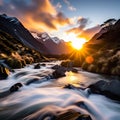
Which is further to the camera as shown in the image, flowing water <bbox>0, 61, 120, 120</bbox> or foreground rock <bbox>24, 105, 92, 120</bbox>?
flowing water <bbox>0, 61, 120, 120</bbox>

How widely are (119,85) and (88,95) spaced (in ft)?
9.49

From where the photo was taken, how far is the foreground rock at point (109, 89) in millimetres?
15611

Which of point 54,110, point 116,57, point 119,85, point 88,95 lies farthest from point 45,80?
point 116,57

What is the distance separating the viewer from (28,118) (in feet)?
34.3

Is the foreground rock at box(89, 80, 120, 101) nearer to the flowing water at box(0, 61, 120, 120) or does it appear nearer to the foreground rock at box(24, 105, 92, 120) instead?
the flowing water at box(0, 61, 120, 120)

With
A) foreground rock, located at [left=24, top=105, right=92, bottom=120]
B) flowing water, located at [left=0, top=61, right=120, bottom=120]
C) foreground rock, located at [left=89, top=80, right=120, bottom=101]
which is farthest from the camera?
foreground rock, located at [left=89, top=80, right=120, bottom=101]

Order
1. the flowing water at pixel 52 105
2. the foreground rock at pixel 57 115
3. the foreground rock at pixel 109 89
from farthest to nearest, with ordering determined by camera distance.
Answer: the foreground rock at pixel 109 89
the flowing water at pixel 52 105
the foreground rock at pixel 57 115

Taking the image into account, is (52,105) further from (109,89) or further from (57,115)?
(109,89)

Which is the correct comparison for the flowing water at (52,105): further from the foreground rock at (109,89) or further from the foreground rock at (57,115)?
the foreground rock at (109,89)

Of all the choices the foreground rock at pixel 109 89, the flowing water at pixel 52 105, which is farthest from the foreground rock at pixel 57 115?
the foreground rock at pixel 109 89

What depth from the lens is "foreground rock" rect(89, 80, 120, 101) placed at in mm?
15611

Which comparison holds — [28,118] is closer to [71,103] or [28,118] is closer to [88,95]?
[71,103]

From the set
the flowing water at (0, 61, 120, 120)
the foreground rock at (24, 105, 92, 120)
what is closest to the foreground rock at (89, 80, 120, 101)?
the flowing water at (0, 61, 120, 120)

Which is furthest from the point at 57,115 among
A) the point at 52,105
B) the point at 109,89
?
the point at 109,89
